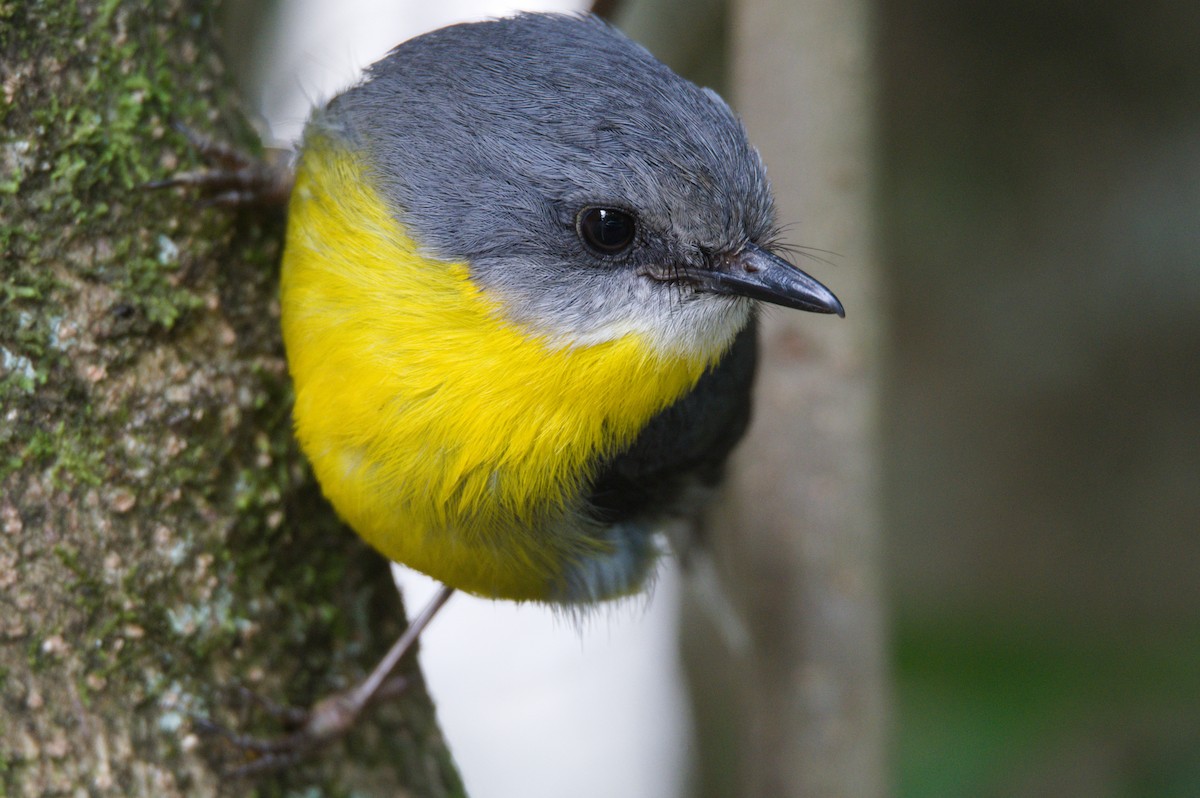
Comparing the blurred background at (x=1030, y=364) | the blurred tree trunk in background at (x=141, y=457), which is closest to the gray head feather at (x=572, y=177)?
the blurred tree trunk in background at (x=141, y=457)

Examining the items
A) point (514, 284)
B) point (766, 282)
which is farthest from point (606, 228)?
point (766, 282)

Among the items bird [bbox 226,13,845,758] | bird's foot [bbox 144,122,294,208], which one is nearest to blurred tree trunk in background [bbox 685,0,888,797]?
bird [bbox 226,13,845,758]

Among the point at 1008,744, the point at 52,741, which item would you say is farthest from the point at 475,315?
the point at 1008,744

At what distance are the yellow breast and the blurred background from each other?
1.70 m

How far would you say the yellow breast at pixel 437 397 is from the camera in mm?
2287

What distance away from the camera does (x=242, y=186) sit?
264 centimetres

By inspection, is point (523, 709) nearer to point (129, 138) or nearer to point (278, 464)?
point (278, 464)

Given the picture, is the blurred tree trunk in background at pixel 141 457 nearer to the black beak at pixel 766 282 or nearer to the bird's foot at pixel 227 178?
the bird's foot at pixel 227 178

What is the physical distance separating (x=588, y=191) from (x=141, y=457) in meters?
1.13

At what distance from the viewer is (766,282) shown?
92.4 inches

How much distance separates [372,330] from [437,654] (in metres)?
5.19

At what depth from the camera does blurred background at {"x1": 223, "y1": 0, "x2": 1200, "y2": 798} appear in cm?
393

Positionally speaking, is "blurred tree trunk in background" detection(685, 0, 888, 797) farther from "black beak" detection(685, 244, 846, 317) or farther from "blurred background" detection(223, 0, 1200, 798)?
"blurred background" detection(223, 0, 1200, 798)

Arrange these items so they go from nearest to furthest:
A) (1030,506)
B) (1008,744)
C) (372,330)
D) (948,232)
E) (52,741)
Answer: (52,741) → (372,330) → (1008,744) → (948,232) → (1030,506)
